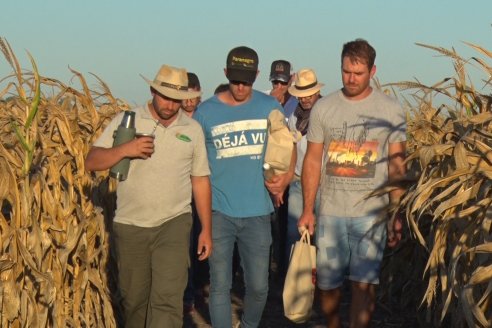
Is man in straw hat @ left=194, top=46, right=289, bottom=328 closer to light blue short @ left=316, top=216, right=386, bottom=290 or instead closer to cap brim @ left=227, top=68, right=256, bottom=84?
cap brim @ left=227, top=68, right=256, bottom=84

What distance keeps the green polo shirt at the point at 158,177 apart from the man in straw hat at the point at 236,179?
601mm

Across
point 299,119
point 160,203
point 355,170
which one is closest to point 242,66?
point 355,170

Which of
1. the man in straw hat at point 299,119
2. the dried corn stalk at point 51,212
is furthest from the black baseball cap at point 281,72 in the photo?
the dried corn stalk at point 51,212

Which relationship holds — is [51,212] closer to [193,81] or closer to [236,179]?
[236,179]

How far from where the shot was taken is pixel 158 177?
724 centimetres

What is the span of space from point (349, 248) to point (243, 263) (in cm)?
84

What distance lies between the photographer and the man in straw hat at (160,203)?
23.7 ft

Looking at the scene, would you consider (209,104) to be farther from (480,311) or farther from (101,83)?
(480,311)

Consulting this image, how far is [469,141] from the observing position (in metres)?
6.20

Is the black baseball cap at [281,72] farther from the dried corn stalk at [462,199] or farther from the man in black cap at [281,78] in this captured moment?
the dried corn stalk at [462,199]

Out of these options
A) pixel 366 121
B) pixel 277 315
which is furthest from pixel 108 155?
pixel 277 315

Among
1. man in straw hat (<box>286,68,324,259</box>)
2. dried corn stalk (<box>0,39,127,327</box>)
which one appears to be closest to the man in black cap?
man in straw hat (<box>286,68,324,259</box>)

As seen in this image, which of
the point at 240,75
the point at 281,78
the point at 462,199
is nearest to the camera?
the point at 462,199

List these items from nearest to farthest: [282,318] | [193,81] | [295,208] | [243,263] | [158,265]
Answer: [158,265] → [243,263] → [295,208] → [282,318] → [193,81]
